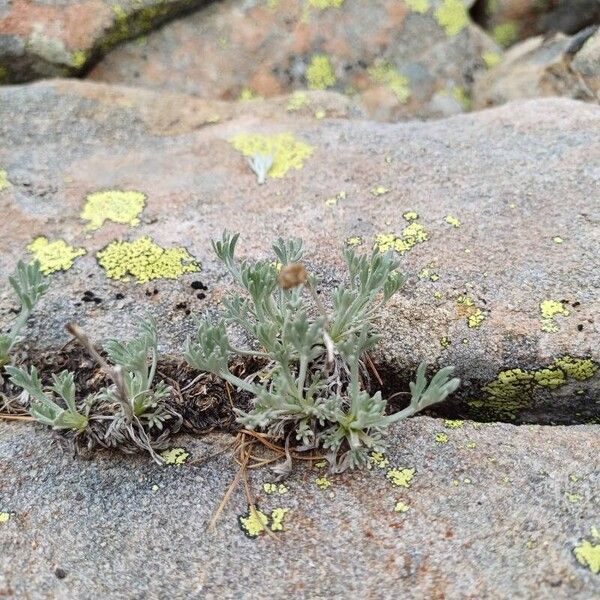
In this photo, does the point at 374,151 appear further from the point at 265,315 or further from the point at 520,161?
the point at 265,315

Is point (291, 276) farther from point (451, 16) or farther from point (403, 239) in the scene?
point (451, 16)

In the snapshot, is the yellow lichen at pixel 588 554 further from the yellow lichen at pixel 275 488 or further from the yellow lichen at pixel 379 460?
the yellow lichen at pixel 275 488

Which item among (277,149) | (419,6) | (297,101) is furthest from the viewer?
(419,6)

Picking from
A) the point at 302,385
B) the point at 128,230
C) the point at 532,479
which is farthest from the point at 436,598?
the point at 128,230

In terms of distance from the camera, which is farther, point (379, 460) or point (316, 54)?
point (316, 54)

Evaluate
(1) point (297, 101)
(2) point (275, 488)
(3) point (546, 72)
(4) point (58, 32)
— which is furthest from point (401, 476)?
(4) point (58, 32)

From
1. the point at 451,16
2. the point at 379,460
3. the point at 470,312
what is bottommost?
the point at 379,460

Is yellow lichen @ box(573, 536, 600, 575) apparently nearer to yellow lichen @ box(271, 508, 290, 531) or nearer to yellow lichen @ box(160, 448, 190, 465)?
yellow lichen @ box(271, 508, 290, 531)
